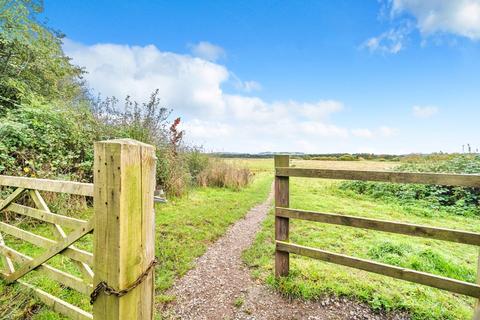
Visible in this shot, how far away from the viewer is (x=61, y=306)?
2.43 meters

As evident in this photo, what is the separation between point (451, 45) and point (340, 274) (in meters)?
13.5

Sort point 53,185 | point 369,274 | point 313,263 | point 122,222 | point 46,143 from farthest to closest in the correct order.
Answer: point 46,143 → point 313,263 → point 369,274 → point 53,185 → point 122,222

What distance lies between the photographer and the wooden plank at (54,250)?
5.73ft

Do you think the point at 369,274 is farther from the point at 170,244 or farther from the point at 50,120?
the point at 50,120

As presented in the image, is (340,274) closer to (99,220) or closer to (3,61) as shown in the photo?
(99,220)

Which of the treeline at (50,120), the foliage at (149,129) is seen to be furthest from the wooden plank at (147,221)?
the foliage at (149,129)

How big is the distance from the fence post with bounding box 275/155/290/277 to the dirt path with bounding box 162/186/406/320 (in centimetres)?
38

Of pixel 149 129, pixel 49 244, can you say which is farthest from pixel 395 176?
pixel 149 129

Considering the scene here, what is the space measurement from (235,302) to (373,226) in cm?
203

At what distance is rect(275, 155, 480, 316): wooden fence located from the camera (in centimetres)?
237

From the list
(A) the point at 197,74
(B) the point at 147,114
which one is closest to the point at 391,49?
(A) the point at 197,74

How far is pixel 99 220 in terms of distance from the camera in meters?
1.23

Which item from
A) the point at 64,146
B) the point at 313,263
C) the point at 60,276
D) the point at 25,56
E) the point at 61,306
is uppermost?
the point at 25,56

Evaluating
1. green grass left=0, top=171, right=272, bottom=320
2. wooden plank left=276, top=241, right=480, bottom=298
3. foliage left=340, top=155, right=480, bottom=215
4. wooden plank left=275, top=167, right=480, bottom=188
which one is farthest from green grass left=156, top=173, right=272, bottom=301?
foliage left=340, top=155, right=480, bottom=215
